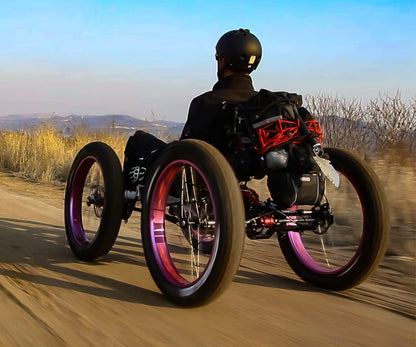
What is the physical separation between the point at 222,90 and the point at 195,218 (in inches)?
37.0

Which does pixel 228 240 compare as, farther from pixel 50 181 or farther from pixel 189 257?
pixel 50 181

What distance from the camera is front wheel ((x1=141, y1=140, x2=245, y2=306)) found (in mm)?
2371

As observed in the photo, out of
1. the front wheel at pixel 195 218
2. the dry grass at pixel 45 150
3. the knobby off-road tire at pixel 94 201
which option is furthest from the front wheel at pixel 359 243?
the dry grass at pixel 45 150

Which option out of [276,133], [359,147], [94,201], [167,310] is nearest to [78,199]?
[94,201]

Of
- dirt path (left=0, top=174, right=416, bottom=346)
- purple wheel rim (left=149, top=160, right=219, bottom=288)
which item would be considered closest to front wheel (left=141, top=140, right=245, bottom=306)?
purple wheel rim (left=149, top=160, right=219, bottom=288)

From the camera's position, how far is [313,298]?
2.97 metres

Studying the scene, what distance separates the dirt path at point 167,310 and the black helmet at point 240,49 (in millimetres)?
1592

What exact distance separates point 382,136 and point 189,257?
5.59 m

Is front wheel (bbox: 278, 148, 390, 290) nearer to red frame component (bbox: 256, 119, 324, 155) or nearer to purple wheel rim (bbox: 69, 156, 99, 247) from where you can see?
red frame component (bbox: 256, 119, 324, 155)

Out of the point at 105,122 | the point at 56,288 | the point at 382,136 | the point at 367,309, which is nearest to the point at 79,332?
the point at 56,288

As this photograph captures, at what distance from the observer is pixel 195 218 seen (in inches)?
120

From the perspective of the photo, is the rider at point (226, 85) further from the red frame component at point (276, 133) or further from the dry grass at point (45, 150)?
the dry grass at point (45, 150)

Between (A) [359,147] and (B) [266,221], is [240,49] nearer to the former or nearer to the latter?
(B) [266,221]

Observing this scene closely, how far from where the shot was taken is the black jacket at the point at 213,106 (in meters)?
3.12
